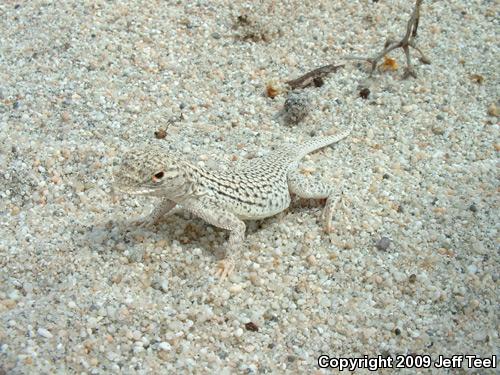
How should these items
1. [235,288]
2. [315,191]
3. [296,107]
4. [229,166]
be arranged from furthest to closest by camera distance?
[296,107]
[229,166]
[315,191]
[235,288]

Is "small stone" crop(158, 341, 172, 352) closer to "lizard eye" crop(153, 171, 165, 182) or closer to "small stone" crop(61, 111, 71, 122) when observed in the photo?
"lizard eye" crop(153, 171, 165, 182)

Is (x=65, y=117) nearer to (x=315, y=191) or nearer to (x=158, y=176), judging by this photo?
(x=158, y=176)

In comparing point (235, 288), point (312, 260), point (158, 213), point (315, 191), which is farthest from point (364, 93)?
point (235, 288)

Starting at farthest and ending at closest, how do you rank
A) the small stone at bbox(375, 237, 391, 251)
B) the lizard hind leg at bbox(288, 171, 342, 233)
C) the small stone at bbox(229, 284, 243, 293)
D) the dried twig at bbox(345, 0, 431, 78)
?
the dried twig at bbox(345, 0, 431, 78) < the lizard hind leg at bbox(288, 171, 342, 233) < the small stone at bbox(375, 237, 391, 251) < the small stone at bbox(229, 284, 243, 293)

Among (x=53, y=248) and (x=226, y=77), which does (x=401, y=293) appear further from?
(x=226, y=77)

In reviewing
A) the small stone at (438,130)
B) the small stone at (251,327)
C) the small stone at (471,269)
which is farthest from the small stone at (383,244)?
the small stone at (438,130)

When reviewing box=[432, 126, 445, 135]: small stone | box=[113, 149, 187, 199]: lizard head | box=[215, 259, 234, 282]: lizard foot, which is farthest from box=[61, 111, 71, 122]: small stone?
box=[432, 126, 445, 135]: small stone

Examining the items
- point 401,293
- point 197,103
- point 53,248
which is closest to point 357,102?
point 197,103
